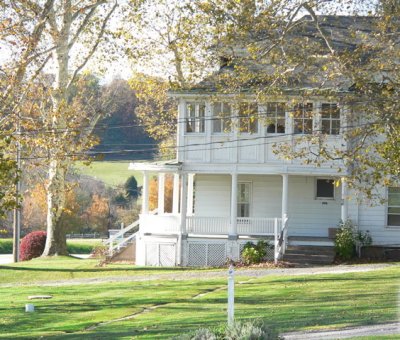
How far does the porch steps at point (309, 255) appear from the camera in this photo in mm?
35656

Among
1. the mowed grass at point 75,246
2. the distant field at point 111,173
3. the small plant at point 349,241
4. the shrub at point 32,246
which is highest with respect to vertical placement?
the distant field at point 111,173

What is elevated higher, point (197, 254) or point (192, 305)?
point (197, 254)

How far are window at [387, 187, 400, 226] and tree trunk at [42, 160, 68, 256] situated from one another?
1344 cm

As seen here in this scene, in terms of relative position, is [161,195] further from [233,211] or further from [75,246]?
[75,246]

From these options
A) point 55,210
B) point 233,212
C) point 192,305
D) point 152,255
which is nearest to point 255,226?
point 233,212

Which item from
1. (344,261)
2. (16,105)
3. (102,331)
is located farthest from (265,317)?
(344,261)

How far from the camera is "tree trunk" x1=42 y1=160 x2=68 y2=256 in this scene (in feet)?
137

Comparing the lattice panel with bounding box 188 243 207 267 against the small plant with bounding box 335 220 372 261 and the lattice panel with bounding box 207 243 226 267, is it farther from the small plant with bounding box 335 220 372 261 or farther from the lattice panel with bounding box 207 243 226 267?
the small plant with bounding box 335 220 372 261

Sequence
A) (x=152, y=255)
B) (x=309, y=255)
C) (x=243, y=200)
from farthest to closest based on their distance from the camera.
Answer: (x=243, y=200), (x=152, y=255), (x=309, y=255)

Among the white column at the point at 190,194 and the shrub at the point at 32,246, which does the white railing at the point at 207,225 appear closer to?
the white column at the point at 190,194

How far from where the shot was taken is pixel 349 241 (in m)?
36.1

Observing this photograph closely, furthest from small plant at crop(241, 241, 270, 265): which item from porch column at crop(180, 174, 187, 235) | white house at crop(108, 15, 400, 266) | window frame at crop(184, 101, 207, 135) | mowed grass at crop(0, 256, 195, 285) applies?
window frame at crop(184, 101, 207, 135)

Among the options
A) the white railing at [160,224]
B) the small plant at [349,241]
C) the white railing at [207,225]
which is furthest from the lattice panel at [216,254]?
the small plant at [349,241]

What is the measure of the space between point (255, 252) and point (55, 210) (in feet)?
35.9
